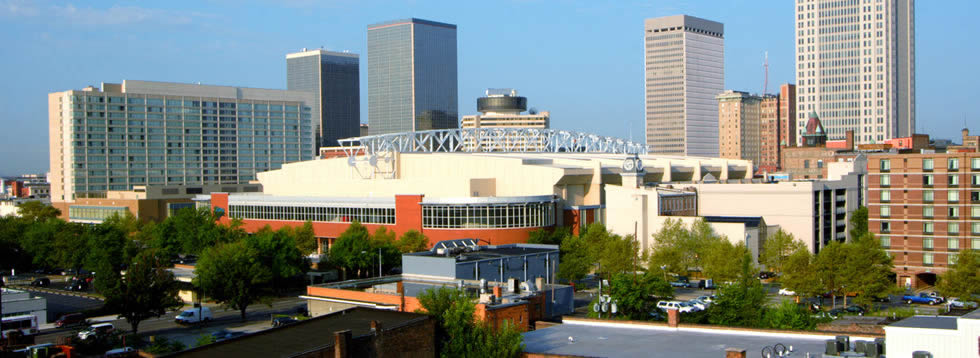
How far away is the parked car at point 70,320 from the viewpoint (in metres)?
59.6

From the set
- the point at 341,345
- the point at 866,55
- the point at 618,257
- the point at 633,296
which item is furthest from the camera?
the point at 866,55

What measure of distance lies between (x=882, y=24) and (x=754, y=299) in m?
166

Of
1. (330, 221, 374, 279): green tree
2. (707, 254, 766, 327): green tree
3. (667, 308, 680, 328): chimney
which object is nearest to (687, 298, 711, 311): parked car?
(707, 254, 766, 327): green tree

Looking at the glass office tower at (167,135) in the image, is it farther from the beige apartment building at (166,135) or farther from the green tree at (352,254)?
the green tree at (352,254)

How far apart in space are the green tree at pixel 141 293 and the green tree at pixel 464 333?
26.0 meters

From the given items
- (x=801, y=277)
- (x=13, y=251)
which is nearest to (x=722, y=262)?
(x=801, y=277)

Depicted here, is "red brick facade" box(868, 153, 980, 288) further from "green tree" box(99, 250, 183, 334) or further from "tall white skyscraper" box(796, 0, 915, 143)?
"tall white skyscraper" box(796, 0, 915, 143)

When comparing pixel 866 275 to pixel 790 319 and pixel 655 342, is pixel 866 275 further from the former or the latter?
pixel 655 342

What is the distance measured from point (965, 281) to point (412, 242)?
46854 mm

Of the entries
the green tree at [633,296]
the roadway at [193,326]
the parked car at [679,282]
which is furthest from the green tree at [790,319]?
the roadway at [193,326]

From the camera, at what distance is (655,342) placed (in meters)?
33.8

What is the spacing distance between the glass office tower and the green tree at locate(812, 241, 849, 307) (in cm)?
12750

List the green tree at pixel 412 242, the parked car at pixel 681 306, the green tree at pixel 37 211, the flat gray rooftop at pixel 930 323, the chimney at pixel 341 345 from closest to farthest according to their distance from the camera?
1. the flat gray rooftop at pixel 930 323
2. the chimney at pixel 341 345
3. the parked car at pixel 681 306
4. the green tree at pixel 412 242
5. the green tree at pixel 37 211

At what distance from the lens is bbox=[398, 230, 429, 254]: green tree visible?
84.9 m
